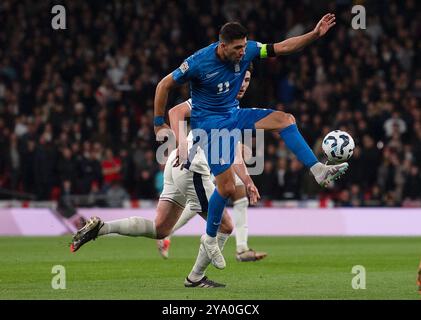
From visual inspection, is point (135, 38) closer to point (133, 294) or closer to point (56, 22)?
point (56, 22)

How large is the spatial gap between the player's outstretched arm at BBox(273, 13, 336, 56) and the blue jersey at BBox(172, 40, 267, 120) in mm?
222

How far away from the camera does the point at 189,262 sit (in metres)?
14.0

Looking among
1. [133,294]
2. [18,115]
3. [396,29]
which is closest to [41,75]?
[18,115]

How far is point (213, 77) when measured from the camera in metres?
10.4

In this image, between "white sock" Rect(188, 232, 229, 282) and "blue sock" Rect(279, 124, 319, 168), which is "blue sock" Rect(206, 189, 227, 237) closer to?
"white sock" Rect(188, 232, 229, 282)

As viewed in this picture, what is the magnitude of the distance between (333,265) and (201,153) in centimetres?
251

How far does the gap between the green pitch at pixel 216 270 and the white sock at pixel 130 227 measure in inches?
20.3

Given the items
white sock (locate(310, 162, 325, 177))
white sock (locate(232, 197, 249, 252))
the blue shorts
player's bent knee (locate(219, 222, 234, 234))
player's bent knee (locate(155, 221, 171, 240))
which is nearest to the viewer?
white sock (locate(310, 162, 325, 177))

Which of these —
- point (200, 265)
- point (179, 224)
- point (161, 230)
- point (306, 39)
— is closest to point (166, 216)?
point (161, 230)

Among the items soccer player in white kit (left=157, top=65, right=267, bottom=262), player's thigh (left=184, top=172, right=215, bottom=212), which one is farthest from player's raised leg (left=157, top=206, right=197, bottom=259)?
player's thigh (left=184, top=172, right=215, bottom=212)

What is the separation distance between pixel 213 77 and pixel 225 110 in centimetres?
38

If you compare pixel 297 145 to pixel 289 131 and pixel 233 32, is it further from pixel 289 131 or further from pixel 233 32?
pixel 233 32

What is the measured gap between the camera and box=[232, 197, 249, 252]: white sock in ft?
45.9

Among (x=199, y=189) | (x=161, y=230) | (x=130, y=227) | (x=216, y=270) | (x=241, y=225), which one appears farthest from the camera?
(x=241, y=225)
